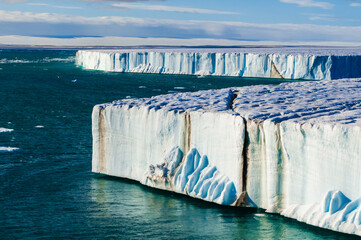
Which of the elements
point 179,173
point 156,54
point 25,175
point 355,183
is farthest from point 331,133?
point 156,54

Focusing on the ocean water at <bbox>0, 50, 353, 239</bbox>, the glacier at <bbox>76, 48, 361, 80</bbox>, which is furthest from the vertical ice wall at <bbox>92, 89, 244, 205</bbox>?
the glacier at <bbox>76, 48, 361, 80</bbox>

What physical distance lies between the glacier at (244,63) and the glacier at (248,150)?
21936 mm

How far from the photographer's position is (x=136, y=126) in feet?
30.9

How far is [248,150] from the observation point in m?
7.99

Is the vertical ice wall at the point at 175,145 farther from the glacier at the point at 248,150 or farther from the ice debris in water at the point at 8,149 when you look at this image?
the ice debris in water at the point at 8,149

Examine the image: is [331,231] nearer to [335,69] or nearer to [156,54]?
[335,69]

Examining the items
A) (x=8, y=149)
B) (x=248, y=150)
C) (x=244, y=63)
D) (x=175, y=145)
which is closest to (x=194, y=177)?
(x=175, y=145)

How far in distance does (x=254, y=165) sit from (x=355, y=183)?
5.19 ft

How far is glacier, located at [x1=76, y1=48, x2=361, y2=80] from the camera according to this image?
104ft

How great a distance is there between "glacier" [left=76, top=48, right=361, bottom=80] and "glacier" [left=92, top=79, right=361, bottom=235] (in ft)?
72.0

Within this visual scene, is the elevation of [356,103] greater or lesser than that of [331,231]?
greater

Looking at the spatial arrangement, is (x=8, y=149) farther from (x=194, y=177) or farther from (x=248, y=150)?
(x=248, y=150)

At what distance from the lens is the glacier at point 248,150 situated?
23.0 feet

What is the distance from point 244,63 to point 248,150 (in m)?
27.5
